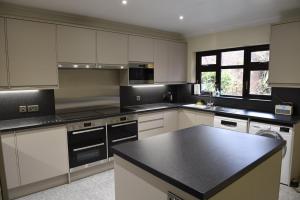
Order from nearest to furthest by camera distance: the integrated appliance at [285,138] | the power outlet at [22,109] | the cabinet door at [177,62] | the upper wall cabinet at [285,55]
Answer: the integrated appliance at [285,138] → the upper wall cabinet at [285,55] → the power outlet at [22,109] → the cabinet door at [177,62]

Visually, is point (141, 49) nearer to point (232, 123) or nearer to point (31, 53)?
point (31, 53)

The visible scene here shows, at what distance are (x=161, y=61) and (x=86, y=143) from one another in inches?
87.9

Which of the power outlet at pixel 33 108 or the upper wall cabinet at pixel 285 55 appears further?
the power outlet at pixel 33 108

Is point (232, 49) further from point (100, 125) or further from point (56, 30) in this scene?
point (56, 30)

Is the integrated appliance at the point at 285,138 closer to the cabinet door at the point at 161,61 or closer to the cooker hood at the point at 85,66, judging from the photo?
the cabinet door at the point at 161,61

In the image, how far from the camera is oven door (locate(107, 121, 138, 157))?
333 cm

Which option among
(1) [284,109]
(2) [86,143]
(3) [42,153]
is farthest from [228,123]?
(3) [42,153]

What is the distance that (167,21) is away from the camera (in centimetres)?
357

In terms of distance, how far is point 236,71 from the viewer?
13.2 ft

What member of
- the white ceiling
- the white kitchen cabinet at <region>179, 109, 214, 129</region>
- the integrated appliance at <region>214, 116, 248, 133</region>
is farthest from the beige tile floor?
the white ceiling

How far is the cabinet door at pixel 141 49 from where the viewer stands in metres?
3.75

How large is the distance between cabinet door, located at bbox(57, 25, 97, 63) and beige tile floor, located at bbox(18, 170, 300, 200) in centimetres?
185

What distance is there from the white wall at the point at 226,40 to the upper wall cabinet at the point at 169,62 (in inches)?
7.2

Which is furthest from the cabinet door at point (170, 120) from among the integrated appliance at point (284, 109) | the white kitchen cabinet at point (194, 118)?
the integrated appliance at point (284, 109)
